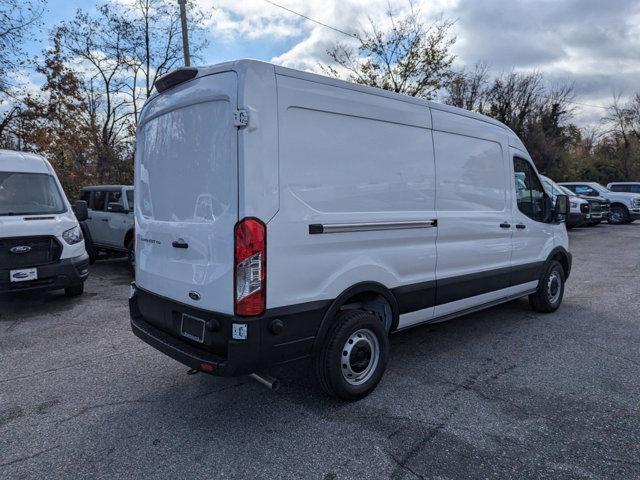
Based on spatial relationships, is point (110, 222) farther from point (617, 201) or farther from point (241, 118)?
point (617, 201)

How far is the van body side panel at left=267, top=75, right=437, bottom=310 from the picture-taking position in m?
2.90

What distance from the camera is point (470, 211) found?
4418mm

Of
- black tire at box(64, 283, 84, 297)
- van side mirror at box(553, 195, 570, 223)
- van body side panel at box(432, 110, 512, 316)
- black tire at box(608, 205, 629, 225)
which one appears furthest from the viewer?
black tire at box(608, 205, 629, 225)

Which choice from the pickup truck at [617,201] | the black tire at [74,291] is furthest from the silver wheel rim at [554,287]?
the pickup truck at [617,201]

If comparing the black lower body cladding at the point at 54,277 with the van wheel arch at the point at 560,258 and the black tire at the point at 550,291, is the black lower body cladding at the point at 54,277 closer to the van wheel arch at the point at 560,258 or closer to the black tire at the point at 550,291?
the black tire at the point at 550,291

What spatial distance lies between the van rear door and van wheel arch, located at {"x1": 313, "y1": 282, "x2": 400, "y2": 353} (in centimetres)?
73

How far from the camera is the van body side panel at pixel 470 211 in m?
4.13

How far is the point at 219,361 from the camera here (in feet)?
9.32

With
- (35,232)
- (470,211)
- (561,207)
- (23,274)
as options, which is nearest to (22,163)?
(35,232)

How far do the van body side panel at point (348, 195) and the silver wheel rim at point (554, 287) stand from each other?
2809mm

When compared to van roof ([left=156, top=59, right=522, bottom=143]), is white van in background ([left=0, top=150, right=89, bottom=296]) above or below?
below

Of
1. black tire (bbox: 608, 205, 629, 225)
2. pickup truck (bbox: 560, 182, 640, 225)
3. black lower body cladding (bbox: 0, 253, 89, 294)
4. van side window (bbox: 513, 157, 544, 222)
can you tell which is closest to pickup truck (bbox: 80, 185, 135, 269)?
black lower body cladding (bbox: 0, 253, 89, 294)

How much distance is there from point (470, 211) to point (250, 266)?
2.62 m

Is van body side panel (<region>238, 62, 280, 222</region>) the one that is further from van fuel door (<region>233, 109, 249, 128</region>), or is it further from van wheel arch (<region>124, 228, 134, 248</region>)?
van wheel arch (<region>124, 228, 134, 248</region>)
